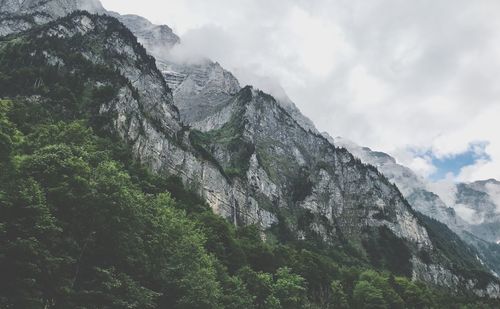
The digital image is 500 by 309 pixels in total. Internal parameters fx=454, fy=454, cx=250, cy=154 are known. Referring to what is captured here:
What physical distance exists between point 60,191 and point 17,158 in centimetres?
A: 492

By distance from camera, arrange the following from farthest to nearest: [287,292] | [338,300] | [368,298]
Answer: [368,298]
[338,300]
[287,292]

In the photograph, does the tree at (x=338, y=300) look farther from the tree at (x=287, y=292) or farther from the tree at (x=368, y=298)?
the tree at (x=287, y=292)

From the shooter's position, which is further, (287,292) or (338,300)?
(338,300)

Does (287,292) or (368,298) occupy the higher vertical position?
(368,298)

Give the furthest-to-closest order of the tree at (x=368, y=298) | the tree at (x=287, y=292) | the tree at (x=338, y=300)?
the tree at (x=368, y=298), the tree at (x=338, y=300), the tree at (x=287, y=292)

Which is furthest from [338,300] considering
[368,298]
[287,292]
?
[287,292]

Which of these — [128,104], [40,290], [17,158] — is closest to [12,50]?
[128,104]

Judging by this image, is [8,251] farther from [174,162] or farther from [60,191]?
[174,162]

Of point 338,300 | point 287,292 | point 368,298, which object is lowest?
point 287,292

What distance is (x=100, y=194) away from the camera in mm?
37156

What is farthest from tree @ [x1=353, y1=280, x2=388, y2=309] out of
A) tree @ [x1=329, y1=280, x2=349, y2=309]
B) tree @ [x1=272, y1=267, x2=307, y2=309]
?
tree @ [x1=272, y1=267, x2=307, y2=309]

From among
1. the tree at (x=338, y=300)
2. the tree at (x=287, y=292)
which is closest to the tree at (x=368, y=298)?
the tree at (x=338, y=300)

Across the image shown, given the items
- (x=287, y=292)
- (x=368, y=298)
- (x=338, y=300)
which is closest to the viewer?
(x=287, y=292)

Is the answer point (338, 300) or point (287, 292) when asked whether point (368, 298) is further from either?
point (287, 292)
